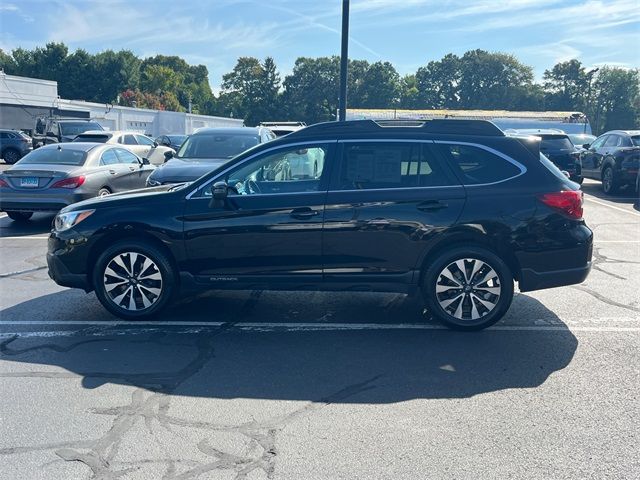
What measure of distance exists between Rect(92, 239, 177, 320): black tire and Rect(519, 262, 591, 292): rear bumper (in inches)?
130

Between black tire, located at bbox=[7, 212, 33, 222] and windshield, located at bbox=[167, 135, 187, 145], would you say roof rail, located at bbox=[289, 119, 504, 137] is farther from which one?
windshield, located at bbox=[167, 135, 187, 145]

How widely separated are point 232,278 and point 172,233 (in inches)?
28.0

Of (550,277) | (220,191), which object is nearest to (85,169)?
(220,191)

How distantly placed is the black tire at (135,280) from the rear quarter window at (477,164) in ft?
9.44

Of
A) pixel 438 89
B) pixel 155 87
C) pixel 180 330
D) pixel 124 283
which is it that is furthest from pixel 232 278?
pixel 155 87

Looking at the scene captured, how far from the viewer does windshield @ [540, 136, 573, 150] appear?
17031 mm

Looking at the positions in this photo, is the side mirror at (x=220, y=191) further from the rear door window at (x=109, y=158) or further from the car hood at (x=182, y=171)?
the rear door window at (x=109, y=158)

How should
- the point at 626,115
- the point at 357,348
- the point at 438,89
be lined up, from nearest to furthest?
1. the point at 357,348
2. the point at 626,115
3. the point at 438,89

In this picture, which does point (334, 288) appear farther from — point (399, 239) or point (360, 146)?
point (360, 146)

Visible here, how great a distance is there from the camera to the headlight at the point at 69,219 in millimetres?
5895

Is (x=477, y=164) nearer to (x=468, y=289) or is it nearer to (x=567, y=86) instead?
(x=468, y=289)

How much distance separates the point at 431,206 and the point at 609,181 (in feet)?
41.5

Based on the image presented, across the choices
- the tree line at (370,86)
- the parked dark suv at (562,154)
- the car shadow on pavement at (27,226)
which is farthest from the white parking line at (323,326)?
the tree line at (370,86)

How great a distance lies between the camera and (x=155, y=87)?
10150cm
